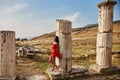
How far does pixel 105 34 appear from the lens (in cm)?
1279

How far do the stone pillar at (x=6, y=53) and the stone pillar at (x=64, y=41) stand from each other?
2.60 meters

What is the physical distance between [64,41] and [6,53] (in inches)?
122

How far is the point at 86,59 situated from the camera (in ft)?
59.7

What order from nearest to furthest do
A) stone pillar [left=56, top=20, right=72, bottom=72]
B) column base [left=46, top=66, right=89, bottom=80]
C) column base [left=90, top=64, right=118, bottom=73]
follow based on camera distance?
column base [left=46, top=66, right=89, bottom=80] < stone pillar [left=56, top=20, right=72, bottom=72] < column base [left=90, top=64, right=118, bottom=73]

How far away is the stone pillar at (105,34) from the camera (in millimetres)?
12656

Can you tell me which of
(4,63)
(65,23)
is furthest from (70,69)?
(4,63)

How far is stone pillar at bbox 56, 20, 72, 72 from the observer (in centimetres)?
1129

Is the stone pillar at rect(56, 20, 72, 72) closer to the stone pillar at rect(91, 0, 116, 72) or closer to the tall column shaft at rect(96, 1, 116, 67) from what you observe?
the stone pillar at rect(91, 0, 116, 72)

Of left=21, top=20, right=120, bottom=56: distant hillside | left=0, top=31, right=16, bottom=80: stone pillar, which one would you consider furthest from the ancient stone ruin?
left=21, top=20, right=120, bottom=56: distant hillside

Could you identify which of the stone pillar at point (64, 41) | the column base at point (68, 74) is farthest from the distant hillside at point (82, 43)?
the stone pillar at point (64, 41)

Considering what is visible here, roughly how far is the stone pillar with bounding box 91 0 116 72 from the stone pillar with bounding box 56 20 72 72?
234cm

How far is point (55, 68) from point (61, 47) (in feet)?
4.32

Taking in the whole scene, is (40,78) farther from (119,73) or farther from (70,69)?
(119,73)

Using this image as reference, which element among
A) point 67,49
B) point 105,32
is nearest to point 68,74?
point 67,49
